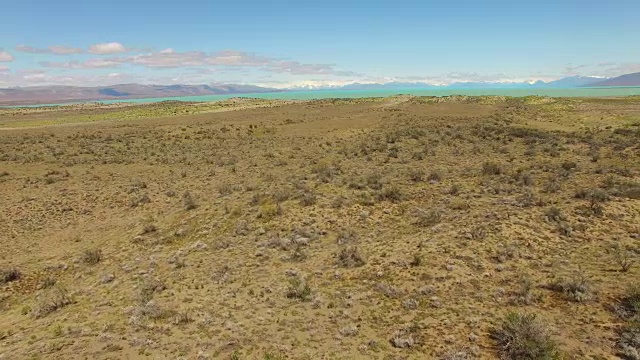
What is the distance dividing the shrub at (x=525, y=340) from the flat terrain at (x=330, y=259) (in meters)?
0.05

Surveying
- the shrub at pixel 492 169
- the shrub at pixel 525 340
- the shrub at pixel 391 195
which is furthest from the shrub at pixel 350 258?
the shrub at pixel 492 169

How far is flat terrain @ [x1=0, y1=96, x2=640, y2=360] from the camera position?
10320 millimetres

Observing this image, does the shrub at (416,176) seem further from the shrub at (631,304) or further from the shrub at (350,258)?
the shrub at (631,304)

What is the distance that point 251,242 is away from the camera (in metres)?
17.2

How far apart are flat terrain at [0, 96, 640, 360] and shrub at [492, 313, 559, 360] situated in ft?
0.18

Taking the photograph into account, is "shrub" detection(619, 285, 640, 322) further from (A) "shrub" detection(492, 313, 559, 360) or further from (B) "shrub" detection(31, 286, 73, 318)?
(B) "shrub" detection(31, 286, 73, 318)

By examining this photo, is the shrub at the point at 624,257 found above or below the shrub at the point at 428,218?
below

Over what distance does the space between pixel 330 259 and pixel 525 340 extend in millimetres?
7348

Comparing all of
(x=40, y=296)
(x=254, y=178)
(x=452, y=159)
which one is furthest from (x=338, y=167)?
(x=40, y=296)

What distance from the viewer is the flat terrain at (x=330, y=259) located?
33.9 ft

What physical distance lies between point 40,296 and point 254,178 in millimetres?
16738

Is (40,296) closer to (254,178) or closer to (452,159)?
(254,178)

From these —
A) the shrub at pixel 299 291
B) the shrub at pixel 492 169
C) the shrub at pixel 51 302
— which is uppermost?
the shrub at pixel 492 169

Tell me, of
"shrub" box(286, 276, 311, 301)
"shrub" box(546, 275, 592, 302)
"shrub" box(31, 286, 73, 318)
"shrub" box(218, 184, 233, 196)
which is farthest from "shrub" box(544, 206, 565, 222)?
"shrub" box(31, 286, 73, 318)
